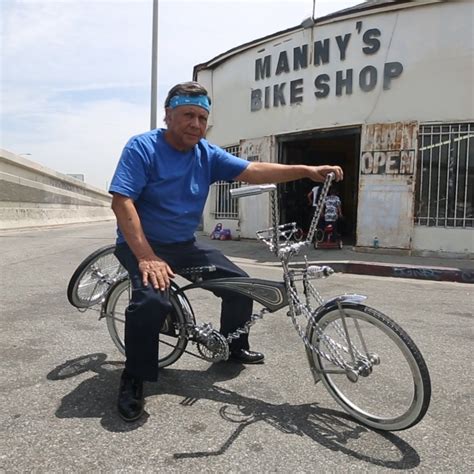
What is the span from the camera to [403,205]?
9.66 meters

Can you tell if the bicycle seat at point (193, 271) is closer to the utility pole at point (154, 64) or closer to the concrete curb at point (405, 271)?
the concrete curb at point (405, 271)

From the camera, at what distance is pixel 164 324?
3.12 metres

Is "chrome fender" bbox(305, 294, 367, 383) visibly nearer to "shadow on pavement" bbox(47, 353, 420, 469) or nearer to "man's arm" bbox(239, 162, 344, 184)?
"shadow on pavement" bbox(47, 353, 420, 469)

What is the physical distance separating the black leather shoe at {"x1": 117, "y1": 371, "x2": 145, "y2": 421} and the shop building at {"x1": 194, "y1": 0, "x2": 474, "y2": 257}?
7.98 meters

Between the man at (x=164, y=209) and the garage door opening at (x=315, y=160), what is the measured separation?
306 inches

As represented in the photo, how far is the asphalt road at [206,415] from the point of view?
232cm

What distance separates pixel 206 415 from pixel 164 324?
0.64 meters

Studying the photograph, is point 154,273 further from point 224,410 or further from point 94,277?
point 94,277

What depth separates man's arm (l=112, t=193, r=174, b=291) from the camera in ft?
8.72

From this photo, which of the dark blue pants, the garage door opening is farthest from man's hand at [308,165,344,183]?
the garage door opening

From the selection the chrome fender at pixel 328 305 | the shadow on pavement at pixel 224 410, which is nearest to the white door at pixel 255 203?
the shadow on pavement at pixel 224 410

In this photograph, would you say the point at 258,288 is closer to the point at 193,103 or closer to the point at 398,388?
the point at 398,388

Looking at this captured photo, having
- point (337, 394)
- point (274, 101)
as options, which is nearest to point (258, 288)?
point (337, 394)

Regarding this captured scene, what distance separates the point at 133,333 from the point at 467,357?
270cm
